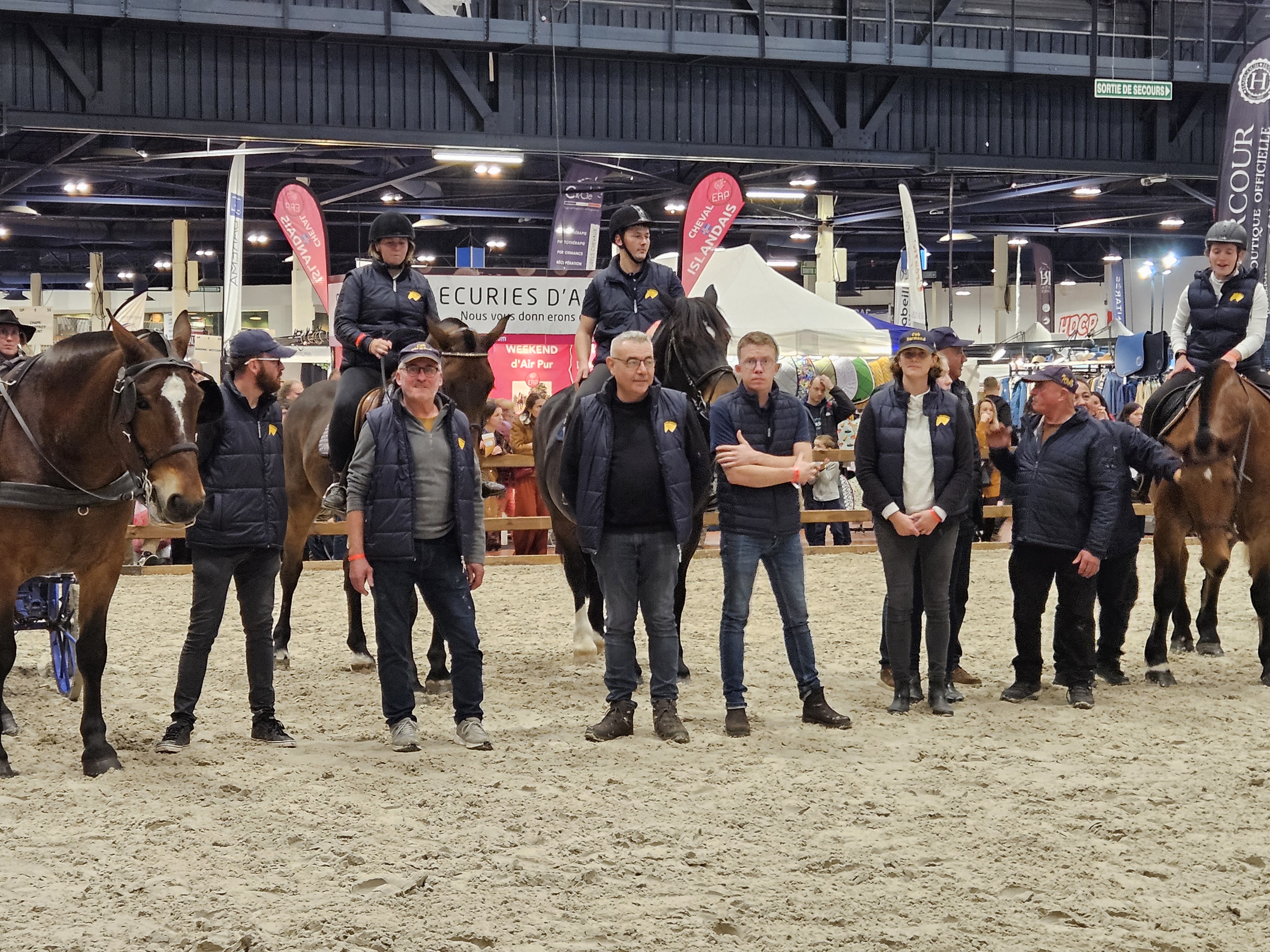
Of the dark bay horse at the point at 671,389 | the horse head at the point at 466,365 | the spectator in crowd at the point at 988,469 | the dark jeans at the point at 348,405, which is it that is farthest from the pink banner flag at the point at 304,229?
the horse head at the point at 466,365

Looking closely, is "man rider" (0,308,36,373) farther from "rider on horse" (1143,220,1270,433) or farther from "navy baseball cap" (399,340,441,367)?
"rider on horse" (1143,220,1270,433)

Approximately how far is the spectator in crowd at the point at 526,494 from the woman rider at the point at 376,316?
21.2 ft

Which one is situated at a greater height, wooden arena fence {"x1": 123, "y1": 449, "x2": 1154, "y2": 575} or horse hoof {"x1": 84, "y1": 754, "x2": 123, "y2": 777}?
wooden arena fence {"x1": 123, "y1": 449, "x2": 1154, "y2": 575}

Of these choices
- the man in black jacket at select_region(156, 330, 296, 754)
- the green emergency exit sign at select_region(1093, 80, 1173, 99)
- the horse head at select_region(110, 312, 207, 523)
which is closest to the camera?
the horse head at select_region(110, 312, 207, 523)

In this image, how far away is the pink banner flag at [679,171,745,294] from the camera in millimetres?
17406

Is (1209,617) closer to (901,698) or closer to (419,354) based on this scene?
(901,698)

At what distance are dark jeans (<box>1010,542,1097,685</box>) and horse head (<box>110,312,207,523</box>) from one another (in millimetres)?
4669

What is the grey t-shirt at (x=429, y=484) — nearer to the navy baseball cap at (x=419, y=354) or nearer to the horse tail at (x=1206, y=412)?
the navy baseball cap at (x=419, y=354)

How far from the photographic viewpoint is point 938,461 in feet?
22.9

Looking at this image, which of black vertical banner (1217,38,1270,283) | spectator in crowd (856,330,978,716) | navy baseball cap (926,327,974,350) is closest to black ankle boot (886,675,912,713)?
spectator in crowd (856,330,978,716)

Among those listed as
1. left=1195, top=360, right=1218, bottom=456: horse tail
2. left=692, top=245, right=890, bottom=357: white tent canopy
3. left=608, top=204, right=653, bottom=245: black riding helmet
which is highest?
left=692, top=245, right=890, bottom=357: white tent canopy

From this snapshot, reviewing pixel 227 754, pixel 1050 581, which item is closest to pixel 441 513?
pixel 227 754

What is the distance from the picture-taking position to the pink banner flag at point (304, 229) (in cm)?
1817

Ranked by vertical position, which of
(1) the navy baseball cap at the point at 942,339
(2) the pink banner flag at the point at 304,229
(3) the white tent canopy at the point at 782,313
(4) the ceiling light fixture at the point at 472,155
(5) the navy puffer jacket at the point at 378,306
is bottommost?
(1) the navy baseball cap at the point at 942,339
